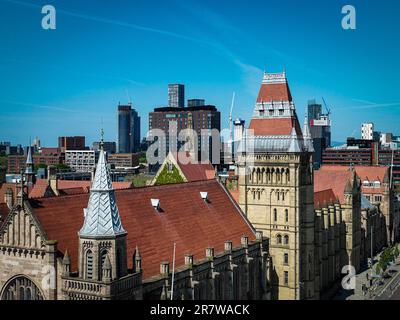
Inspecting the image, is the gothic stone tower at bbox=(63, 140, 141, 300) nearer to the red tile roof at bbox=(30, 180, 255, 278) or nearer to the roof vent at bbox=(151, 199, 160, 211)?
the red tile roof at bbox=(30, 180, 255, 278)

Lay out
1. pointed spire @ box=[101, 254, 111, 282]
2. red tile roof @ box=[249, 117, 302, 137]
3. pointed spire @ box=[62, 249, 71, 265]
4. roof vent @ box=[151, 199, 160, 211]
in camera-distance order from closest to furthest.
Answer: pointed spire @ box=[101, 254, 111, 282], pointed spire @ box=[62, 249, 71, 265], roof vent @ box=[151, 199, 160, 211], red tile roof @ box=[249, 117, 302, 137]

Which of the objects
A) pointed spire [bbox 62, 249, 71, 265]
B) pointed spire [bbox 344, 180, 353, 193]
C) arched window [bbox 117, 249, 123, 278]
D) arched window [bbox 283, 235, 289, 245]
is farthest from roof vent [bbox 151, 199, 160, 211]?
pointed spire [bbox 344, 180, 353, 193]

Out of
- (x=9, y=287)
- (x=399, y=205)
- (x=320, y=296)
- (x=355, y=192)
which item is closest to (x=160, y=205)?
(x=9, y=287)

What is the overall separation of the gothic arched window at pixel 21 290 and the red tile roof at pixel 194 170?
71.7m

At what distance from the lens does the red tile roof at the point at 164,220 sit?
49594mm

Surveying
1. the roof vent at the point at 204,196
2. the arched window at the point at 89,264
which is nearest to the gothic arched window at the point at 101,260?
the arched window at the point at 89,264

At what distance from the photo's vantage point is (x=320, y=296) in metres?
92.1

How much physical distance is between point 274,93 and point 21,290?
149 ft

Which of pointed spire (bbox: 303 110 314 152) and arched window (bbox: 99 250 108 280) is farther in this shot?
pointed spire (bbox: 303 110 314 152)

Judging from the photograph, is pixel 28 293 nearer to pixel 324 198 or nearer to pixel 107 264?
pixel 107 264

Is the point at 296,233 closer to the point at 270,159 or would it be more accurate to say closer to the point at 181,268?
the point at 270,159

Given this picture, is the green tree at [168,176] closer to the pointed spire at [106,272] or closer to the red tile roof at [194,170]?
the red tile roof at [194,170]

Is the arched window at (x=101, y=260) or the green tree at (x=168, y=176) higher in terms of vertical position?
the green tree at (x=168, y=176)

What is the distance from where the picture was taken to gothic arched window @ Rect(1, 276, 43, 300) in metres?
47.2
